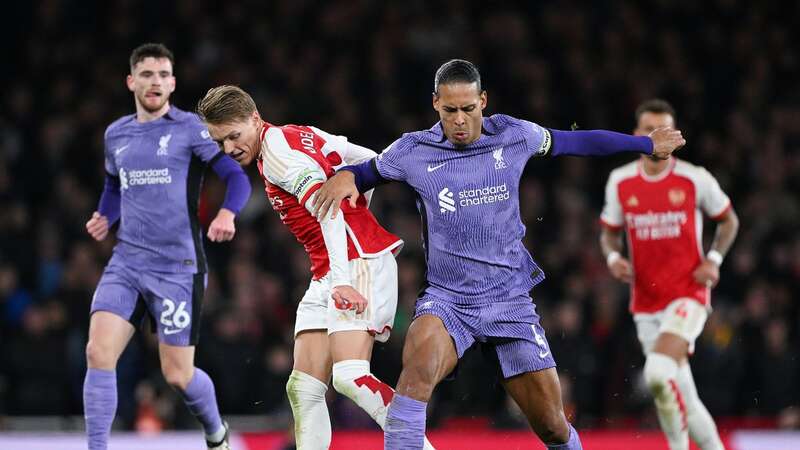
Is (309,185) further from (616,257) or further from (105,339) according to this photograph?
(616,257)

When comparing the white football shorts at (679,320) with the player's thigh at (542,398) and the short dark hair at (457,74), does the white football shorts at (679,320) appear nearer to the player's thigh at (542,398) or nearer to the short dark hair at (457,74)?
the player's thigh at (542,398)

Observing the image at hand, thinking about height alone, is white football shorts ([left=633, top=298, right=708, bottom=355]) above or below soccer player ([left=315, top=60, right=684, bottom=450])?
below

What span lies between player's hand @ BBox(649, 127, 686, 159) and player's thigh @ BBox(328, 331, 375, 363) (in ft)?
5.66

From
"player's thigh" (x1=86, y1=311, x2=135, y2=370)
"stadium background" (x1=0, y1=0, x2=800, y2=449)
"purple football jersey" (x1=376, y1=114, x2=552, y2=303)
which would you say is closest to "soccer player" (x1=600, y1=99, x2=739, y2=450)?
"stadium background" (x1=0, y1=0, x2=800, y2=449)

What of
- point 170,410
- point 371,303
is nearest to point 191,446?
point 170,410

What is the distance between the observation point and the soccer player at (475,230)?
562 centimetres

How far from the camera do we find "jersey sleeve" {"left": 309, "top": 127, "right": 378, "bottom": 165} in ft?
20.5

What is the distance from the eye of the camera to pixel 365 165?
231 inches

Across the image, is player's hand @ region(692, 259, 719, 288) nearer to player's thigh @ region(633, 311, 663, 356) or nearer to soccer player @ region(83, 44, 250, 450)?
player's thigh @ region(633, 311, 663, 356)

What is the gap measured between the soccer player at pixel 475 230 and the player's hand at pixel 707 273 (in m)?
2.30

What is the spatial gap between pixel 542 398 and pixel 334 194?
1404 millimetres

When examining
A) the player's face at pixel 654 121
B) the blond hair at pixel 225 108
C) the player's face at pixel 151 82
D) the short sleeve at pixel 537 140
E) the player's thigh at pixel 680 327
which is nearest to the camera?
the short sleeve at pixel 537 140

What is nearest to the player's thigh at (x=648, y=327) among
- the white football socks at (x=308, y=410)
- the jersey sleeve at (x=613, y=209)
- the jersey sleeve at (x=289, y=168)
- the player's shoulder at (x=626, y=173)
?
the jersey sleeve at (x=613, y=209)

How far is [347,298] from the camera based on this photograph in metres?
5.59
